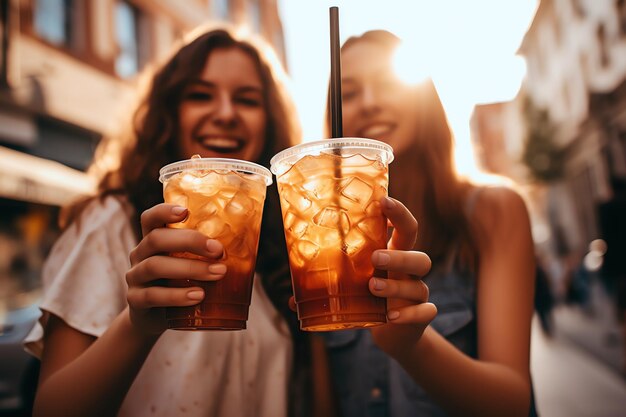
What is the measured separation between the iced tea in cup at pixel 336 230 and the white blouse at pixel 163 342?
571mm

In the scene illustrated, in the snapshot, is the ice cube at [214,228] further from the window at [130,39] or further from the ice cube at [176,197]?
the window at [130,39]

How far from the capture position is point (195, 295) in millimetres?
1162

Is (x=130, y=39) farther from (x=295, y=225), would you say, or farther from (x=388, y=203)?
(x=388, y=203)

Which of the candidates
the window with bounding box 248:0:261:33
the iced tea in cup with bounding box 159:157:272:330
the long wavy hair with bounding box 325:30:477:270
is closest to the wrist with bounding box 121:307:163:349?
the iced tea in cup with bounding box 159:157:272:330

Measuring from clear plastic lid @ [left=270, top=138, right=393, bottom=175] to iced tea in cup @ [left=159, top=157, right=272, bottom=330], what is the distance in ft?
0.35

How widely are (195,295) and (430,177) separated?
4.24ft

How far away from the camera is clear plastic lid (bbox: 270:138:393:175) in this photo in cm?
126

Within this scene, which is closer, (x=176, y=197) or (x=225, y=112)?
(x=176, y=197)

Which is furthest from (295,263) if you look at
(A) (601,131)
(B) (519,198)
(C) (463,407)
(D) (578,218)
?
(D) (578,218)

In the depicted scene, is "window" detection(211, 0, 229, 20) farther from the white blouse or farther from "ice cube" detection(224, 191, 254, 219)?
"ice cube" detection(224, 191, 254, 219)

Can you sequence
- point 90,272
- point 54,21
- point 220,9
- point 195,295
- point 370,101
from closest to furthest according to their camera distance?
point 195,295 → point 90,272 → point 370,101 → point 54,21 → point 220,9

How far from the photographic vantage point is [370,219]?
1233 mm

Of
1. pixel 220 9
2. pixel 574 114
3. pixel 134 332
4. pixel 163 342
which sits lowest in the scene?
pixel 163 342

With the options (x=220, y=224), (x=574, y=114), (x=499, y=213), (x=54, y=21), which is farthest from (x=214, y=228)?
(x=574, y=114)
